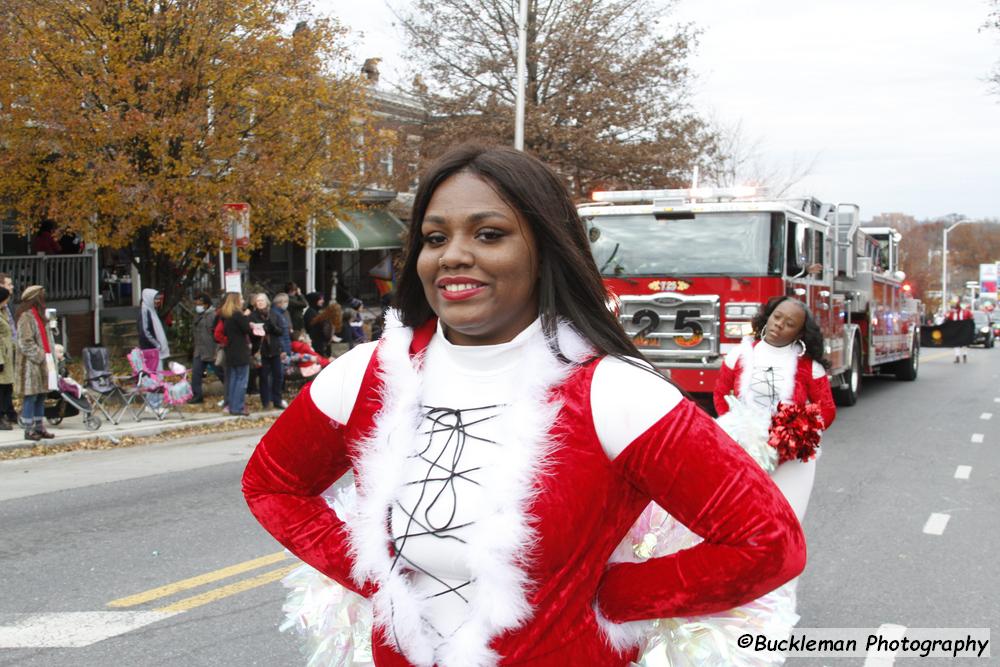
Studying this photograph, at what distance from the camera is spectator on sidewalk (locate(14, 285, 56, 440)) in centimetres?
1053

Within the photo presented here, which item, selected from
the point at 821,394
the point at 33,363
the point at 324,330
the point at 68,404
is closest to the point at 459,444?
the point at 821,394

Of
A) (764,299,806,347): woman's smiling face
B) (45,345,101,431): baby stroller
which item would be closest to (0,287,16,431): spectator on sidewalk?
(45,345,101,431): baby stroller

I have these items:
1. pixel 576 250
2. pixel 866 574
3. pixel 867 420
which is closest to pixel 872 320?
pixel 867 420

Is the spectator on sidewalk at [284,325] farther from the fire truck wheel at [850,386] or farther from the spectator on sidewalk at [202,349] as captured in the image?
the fire truck wheel at [850,386]

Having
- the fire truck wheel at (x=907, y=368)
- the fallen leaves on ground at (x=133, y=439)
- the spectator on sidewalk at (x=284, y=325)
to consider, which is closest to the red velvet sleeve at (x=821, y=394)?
the fallen leaves on ground at (x=133, y=439)

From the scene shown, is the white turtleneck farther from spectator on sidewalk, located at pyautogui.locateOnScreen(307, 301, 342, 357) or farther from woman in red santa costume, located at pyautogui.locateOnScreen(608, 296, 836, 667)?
spectator on sidewalk, located at pyautogui.locateOnScreen(307, 301, 342, 357)

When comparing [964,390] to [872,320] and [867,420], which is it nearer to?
[872,320]

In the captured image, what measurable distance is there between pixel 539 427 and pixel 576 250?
0.36 metres

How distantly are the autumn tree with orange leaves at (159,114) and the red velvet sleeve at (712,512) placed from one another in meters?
13.6

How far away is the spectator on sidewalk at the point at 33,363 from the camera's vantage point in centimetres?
1053

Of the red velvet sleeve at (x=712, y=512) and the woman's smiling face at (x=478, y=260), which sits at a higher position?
the woman's smiling face at (x=478, y=260)

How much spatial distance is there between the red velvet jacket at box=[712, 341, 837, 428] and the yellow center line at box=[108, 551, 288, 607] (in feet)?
9.33

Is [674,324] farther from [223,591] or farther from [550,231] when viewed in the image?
[550,231]

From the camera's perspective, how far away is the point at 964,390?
19.6 m
